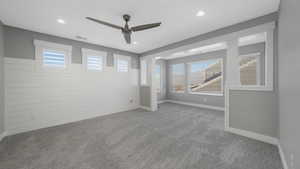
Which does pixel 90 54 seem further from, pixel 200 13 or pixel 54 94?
pixel 200 13

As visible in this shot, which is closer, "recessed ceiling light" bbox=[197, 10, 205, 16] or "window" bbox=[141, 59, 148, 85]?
"recessed ceiling light" bbox=[197, 10, 205, 16]

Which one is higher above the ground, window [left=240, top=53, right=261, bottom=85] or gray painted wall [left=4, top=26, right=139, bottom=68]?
gray painted wall [left=4, top=26, right=139, bottom=68]

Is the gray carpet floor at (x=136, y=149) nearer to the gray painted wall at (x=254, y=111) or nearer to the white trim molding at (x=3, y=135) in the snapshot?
the white trim molding at (x=3, y=135)

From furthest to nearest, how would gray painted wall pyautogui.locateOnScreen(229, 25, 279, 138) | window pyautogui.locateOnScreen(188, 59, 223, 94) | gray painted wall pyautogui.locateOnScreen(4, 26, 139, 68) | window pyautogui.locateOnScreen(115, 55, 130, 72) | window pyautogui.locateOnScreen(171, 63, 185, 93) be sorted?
window pyautogui.locateOnScreen(171, 63, 185, 93), window pyautogui.locateOnScreen(188, 59, 223, 94), window pyautogui.locateOnScreen(115, 55, 130, 72), gray painted wall pyautogui.locateOnScreen(4, 26, 139, 68), gray painted wall pyautogui.locateOnScreen(229, 25, 279, 138)

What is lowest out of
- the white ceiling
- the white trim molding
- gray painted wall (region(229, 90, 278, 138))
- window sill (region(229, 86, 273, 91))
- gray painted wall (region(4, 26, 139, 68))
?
the white trim molding

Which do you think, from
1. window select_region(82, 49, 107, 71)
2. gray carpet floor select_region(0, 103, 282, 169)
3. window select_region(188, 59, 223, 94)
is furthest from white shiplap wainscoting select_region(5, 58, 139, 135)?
window select_region(188, 59, 223, 94)

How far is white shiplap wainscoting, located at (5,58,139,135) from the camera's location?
2.75 m

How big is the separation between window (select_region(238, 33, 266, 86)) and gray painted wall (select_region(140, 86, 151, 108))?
144 inches

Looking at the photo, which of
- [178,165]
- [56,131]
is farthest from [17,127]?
[178,165]

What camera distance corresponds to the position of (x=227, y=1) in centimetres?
193

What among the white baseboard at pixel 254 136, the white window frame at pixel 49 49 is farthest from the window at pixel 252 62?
the white window frame at pixel 49 49

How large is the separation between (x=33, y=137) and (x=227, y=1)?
4896 mm

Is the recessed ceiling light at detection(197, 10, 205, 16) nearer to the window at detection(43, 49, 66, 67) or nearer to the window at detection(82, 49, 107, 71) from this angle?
the window at detection(82, 49, 107, 71)

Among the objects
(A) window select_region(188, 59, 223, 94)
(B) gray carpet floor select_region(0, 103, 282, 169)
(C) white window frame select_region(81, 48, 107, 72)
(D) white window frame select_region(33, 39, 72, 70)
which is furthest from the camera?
(A) window select_region(188, 59, 223, 94)
